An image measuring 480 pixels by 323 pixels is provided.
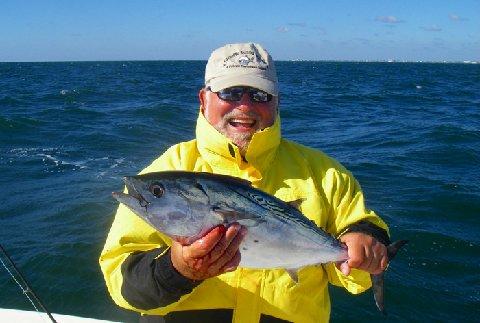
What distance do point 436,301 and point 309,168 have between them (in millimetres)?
4877

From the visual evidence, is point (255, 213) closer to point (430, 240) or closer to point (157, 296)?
point (157, 296)

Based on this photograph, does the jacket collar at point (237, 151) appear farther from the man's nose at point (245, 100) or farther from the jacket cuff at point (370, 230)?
the jacket cuff at point (370, 230)

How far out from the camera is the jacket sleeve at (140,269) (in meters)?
3.13

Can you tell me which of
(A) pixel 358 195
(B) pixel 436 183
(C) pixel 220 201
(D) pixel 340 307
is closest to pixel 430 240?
(D) pixel 340 307

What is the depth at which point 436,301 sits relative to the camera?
7.62m

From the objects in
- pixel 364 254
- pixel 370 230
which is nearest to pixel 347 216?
pixel 370 230

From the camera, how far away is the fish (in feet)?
9.57

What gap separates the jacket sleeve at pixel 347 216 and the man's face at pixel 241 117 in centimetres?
65

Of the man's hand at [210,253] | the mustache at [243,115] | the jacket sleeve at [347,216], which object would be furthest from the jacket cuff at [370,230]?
the mustache at [243,115]

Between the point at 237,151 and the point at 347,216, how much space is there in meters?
0.95

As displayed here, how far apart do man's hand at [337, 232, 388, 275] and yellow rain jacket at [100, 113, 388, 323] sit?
230 mm

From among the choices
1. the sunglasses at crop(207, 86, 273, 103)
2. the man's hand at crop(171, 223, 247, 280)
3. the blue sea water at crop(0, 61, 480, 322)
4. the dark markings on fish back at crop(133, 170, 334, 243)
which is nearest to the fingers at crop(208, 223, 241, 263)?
the man's hand at crop(171, 223, 247, 280)

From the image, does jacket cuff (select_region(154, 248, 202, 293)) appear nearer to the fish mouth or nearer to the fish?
the fish

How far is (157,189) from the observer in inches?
116
